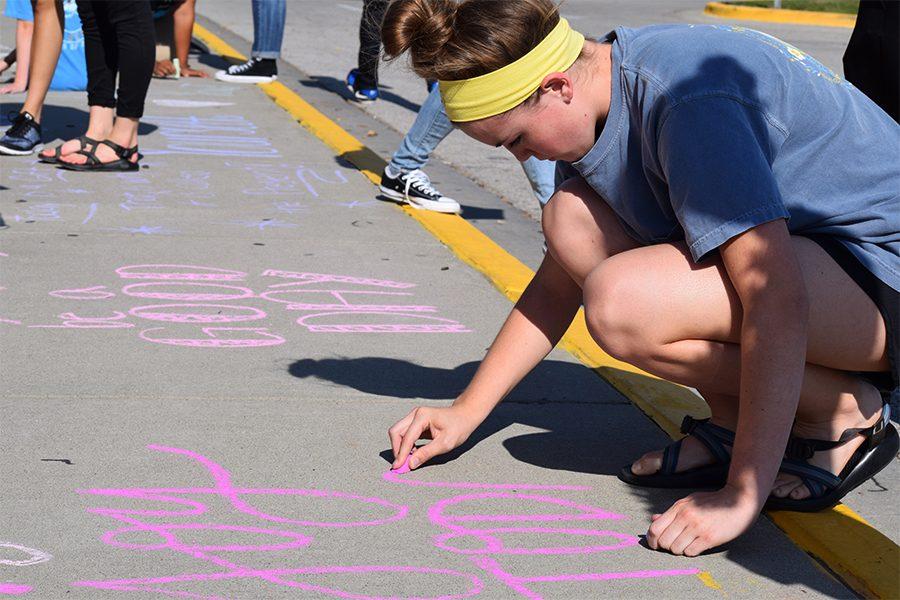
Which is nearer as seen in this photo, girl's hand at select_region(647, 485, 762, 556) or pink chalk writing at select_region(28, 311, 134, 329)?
girl's hand at select_region(647, 485, 762, 556)

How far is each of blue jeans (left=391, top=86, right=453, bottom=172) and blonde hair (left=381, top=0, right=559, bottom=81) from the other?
9.86 feet

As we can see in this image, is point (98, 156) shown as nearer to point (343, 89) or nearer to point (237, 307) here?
point (237, 307)

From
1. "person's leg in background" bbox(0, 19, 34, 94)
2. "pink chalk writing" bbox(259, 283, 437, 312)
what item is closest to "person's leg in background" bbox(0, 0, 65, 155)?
"person's leg in background" bbox(0, 19, 34, 94)

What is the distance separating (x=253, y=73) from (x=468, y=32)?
24.3ft

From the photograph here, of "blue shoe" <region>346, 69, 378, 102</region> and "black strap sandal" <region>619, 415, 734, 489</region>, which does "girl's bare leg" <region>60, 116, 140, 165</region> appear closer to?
"blue shoe" <region>346, 69, 378, 102</region>

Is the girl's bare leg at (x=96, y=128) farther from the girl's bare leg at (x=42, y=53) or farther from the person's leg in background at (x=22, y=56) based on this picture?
the person's leg in background at (x=22, y=56)

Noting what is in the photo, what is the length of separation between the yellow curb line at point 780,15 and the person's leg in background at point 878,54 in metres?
14.4

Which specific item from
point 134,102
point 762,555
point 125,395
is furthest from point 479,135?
point 134,102

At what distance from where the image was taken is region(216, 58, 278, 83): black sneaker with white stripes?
962 centimetres

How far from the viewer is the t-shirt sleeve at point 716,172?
7.61 ft

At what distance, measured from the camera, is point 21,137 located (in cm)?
638

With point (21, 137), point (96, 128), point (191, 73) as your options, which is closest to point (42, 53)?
point (21, 137)

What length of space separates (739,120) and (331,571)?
113 centimetres

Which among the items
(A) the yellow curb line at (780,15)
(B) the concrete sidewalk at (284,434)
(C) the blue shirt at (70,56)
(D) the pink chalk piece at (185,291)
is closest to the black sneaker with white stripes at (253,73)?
(C) the blue shirt at (70,56)
